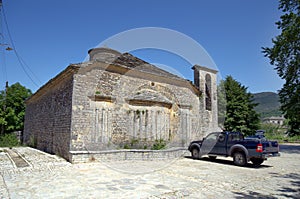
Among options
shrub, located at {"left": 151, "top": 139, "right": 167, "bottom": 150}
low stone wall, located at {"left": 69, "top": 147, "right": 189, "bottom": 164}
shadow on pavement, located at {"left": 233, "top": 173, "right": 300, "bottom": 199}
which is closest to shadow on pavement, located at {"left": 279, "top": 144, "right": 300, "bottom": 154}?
low stone wall, located at {"left": 69, "top": 147, "right": 189, "bottom": 164}

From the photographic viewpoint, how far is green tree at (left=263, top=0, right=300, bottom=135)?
15.7 metres

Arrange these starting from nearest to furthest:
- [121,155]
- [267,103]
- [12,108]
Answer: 1. [121,155]
2. [12,108]
3. [267,103]

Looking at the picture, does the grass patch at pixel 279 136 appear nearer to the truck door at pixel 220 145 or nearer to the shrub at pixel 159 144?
the truck door at pixel 220 145

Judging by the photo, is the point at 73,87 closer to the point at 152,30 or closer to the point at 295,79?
the point at 152,30

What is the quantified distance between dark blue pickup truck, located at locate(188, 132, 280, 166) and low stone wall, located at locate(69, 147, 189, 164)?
146 centimetres

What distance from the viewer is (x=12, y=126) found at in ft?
72.6

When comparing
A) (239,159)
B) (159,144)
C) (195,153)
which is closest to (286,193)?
(239,159)

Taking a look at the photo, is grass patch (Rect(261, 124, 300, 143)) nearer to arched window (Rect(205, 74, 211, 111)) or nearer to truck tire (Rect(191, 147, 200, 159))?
arched window (Rect(205, 74, 211, 111))

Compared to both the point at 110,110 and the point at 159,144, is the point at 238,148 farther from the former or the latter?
the point at 110,110

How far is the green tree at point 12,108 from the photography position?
71.8 feet

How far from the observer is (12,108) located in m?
23.3

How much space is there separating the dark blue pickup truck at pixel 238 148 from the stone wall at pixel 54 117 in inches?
246

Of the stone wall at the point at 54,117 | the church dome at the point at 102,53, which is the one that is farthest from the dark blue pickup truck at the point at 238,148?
the church dome at the point at 102,53

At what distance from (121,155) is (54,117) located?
14.6ft
